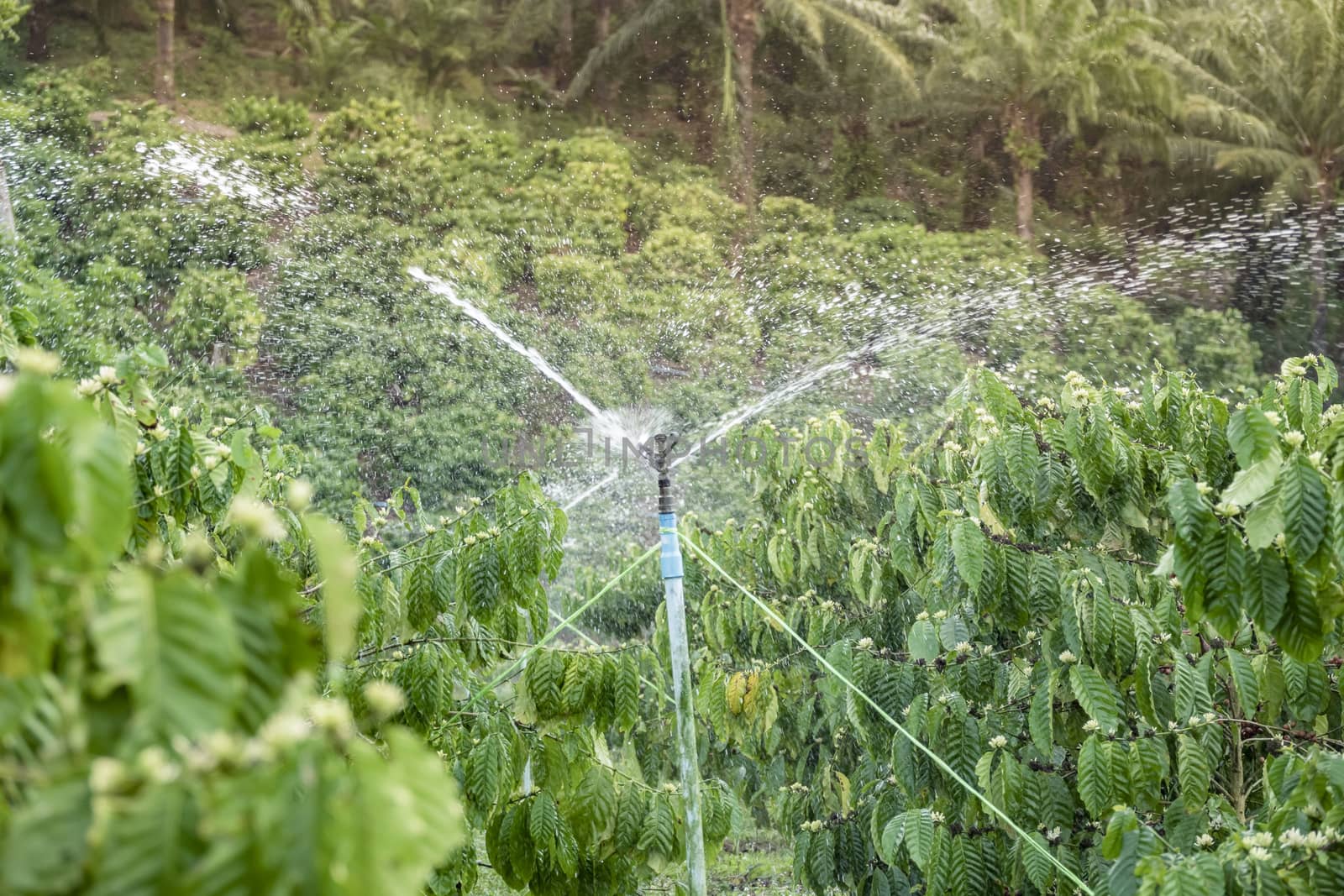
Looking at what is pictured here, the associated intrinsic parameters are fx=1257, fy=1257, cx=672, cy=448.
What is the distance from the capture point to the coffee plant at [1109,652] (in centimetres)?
123

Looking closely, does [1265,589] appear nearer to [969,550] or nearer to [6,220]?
[969,550]

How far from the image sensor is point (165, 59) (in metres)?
11.8

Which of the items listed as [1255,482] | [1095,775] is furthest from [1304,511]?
[1095,775]

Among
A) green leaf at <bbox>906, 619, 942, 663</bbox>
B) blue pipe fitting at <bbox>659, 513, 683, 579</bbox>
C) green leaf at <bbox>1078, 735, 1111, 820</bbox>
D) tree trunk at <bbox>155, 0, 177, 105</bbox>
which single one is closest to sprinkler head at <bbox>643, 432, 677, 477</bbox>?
blue pipe fitting at <bbox>659, 513, 683, 579</bbox>

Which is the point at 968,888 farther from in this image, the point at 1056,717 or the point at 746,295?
the point at 746,295

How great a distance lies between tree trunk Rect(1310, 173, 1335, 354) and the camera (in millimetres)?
11195

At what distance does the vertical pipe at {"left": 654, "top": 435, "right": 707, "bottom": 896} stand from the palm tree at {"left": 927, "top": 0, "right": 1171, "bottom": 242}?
10718mm

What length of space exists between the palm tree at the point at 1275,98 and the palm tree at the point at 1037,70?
46cm

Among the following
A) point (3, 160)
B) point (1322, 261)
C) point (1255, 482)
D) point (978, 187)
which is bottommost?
point (1322, 261)

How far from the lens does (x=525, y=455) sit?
35.4 ft

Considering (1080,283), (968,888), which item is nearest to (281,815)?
(968,888)

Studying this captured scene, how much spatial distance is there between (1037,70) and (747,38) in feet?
9.41

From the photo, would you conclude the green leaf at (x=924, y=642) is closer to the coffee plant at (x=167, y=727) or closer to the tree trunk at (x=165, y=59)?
the coffee plant at (x=167, y=727)

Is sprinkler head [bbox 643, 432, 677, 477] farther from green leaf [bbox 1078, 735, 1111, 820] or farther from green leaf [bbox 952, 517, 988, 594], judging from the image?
green leaf [bbox 1078, 735, 1111, 820]
